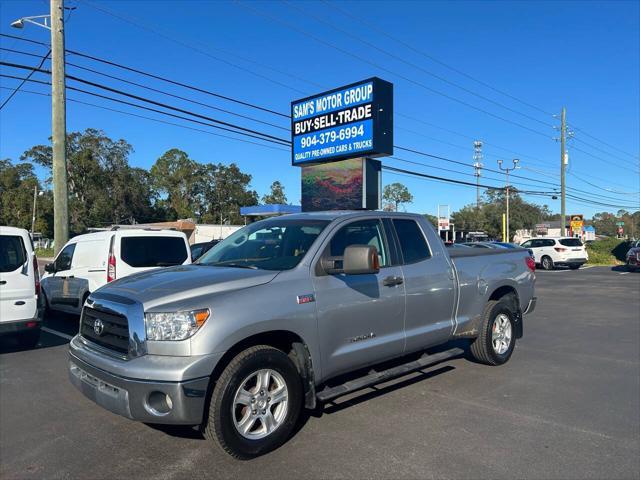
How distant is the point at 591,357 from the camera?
7164 millimetres

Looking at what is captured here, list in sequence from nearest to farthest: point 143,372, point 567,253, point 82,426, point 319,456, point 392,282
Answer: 1. point 143,372
2. point 319,456
3. point 82,426
4. point 392,282
5. point 567,253

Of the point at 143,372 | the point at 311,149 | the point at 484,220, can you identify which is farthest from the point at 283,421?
the point at 484,220

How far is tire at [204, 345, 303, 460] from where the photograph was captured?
3.61 metres

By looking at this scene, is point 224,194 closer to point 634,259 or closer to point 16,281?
point 634,259

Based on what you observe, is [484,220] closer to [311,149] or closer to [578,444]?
[311,149]

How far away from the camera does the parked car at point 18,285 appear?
703 centimetres

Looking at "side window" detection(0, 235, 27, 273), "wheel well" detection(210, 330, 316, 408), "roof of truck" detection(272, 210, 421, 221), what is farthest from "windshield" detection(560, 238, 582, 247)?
"wheel well" detection(210, 330, 316, 408)

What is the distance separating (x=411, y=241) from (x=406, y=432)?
1.99m

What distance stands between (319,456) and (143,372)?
58.2 inches

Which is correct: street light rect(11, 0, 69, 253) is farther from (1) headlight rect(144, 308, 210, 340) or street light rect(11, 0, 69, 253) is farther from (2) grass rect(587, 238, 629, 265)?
(2) grass rect(587, 238, 629, 265)

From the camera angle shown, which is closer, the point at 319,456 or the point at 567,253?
the point at 319,456

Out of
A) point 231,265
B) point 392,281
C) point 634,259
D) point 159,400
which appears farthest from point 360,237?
point 634,259

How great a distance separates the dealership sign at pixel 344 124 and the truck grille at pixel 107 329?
1081 centimetres

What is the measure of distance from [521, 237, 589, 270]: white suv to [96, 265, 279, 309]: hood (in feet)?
85.8
